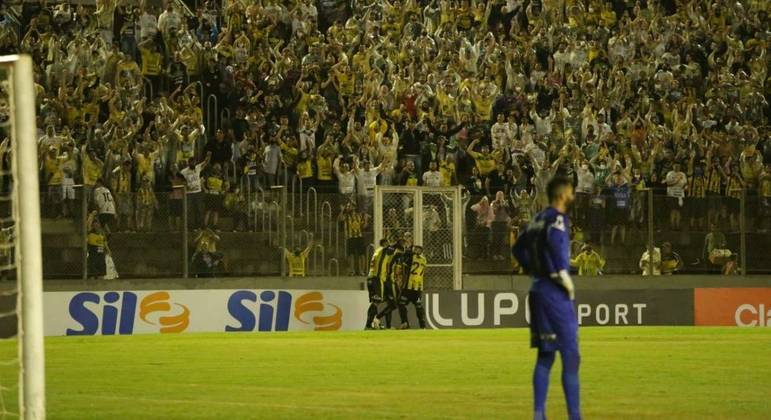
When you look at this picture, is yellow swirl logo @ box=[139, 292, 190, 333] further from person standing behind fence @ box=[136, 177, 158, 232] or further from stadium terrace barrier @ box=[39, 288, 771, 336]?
person standing behind fence @ box=[136, 177, 158, 232]

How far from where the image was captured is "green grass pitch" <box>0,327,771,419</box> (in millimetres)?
14070

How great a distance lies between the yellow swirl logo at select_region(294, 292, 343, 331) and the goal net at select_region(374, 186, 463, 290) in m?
2.11

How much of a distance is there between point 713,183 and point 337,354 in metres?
14.5

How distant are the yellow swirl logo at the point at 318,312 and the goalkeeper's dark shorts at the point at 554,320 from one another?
59.6 ft

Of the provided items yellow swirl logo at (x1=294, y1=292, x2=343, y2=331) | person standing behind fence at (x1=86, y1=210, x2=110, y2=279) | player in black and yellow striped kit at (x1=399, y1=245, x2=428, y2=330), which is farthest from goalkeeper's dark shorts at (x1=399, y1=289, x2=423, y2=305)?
person standing behind fence at (x1=86, y1=210, x2=110, y2=279)

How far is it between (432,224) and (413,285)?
1.94m

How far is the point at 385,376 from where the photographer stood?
Answer: 18125 mm

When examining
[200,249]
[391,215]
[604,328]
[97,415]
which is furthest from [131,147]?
[97,415]

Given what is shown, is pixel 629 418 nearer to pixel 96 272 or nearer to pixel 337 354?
pixel 337 354

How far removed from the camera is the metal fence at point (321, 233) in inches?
1105

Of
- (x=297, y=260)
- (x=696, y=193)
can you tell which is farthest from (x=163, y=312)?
(x=696, y=193)

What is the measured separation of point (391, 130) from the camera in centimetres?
3238

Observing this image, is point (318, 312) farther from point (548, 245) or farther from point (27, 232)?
point (27, 232)

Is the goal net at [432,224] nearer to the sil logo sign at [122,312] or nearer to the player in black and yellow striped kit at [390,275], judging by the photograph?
the player in black and yellow striped kit at [390,275]
